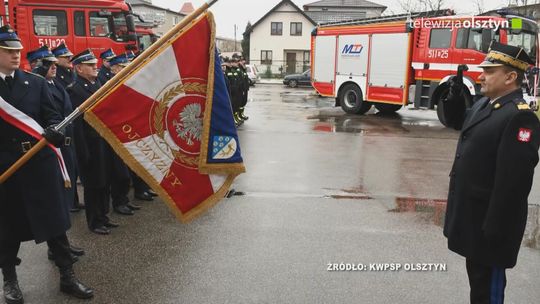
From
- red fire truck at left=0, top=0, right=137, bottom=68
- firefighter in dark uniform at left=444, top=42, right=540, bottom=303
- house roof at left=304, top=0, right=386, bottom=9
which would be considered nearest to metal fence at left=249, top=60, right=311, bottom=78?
house roof at left=304, top=0, right=386, bottom=9

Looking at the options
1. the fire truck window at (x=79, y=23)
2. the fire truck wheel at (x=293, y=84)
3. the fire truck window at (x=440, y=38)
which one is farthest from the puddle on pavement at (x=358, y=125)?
the fire truck wheel at (x=293, y=84)

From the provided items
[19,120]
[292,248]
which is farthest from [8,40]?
[292,248]

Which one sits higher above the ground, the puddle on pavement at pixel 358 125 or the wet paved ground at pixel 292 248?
the wet paved ground at pixel 292 248

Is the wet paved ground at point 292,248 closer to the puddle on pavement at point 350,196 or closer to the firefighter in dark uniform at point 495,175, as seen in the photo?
the puddle on pavement at point 350,196

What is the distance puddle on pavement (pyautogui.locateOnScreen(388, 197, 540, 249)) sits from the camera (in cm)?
497

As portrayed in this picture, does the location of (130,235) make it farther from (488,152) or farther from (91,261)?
(488,152)

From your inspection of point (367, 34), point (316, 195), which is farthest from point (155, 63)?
point (367, 34)

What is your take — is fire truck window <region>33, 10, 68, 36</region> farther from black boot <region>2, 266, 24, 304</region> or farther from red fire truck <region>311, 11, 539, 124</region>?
black boot <region>2, 266, 24, 304</region>

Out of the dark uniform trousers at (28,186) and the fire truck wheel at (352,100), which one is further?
the fire truck wheel at (352,100)

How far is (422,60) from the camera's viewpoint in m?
13.9

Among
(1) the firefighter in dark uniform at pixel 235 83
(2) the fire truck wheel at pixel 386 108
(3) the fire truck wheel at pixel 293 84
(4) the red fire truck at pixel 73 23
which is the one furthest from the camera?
(3) the fire truck wheel at pixel 293 84

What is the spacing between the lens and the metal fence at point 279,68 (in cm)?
4419

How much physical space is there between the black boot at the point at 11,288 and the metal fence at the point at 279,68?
135 ft

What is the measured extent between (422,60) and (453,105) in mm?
10933
